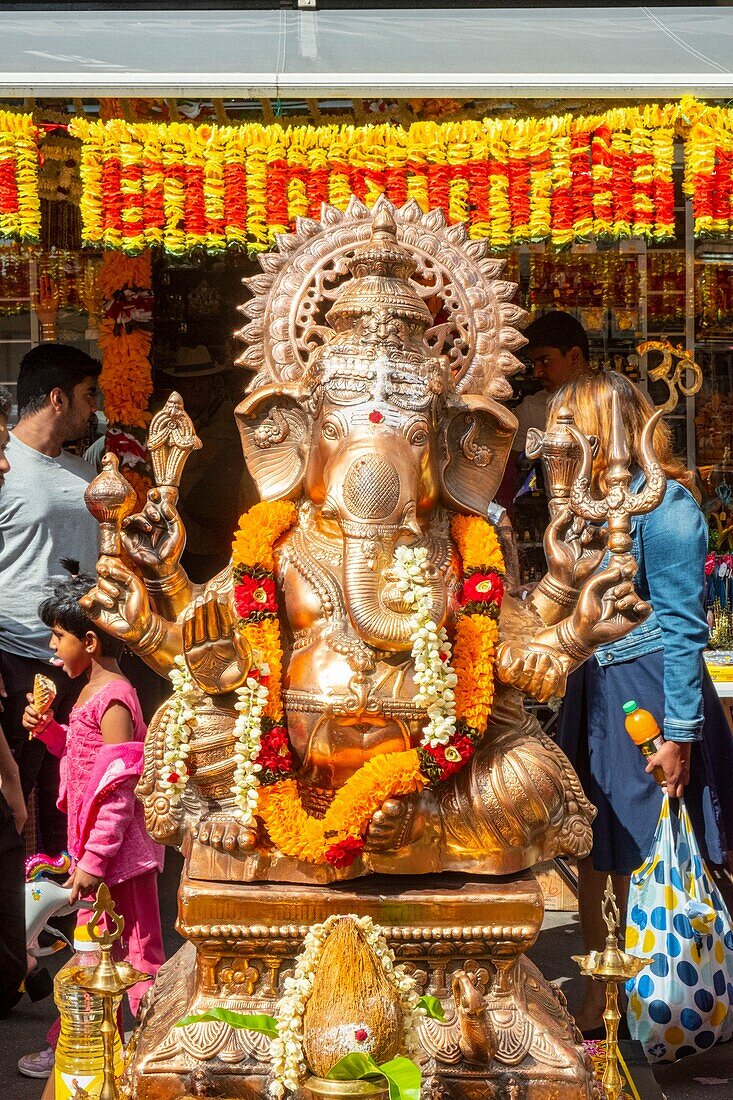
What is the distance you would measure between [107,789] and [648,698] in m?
1.47

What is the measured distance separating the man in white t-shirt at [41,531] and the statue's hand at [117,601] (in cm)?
142

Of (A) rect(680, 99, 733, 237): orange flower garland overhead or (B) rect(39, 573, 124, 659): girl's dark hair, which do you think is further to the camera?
(A) rect(680, 99, 733, 237): orange flower garland overhead

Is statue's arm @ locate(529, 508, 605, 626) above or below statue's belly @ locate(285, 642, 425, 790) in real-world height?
above

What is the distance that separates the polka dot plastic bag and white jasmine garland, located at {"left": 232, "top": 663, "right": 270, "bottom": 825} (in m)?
1.23

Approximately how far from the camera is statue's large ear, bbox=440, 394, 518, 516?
3.19 m

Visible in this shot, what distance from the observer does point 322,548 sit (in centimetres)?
307

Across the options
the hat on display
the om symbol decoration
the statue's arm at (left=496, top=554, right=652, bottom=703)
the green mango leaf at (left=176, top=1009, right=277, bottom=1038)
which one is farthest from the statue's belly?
the hat on display

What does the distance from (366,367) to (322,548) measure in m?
Result: 0.41

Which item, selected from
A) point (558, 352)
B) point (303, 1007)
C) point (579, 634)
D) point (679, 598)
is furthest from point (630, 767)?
point (303, 1007)

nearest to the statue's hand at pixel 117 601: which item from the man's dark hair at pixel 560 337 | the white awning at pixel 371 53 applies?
the white awning at pixel 371 53

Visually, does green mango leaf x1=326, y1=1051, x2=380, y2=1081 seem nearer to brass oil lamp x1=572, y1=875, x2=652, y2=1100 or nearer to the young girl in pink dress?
brass oil lamp x1=572, y1=875, x2=652, y2=1100

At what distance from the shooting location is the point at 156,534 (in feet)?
9.81

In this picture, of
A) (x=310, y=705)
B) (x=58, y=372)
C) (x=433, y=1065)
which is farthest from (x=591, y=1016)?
(x=58, y=372)

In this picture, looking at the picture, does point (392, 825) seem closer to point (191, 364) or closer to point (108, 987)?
point (108, 987)
